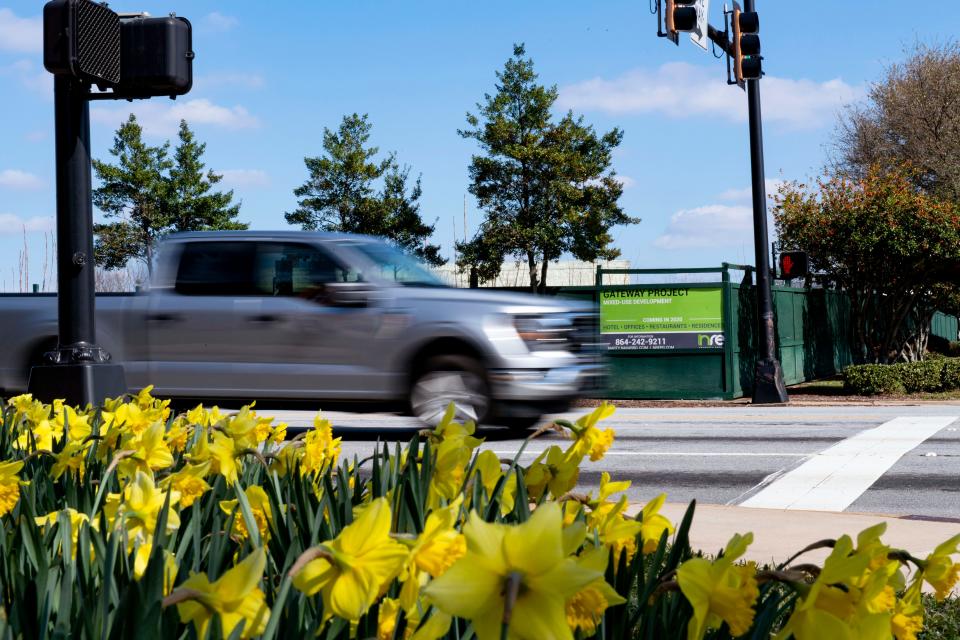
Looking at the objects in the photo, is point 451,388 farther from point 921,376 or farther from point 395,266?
point 921,376

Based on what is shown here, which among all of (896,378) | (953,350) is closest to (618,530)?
(896,378)

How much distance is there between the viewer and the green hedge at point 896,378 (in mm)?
19109

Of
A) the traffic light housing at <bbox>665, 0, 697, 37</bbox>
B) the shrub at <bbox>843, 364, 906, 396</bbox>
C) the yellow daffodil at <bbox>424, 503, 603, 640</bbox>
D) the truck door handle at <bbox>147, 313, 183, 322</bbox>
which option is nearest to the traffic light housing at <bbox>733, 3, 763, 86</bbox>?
the traffic light housing at <bbox>665, 0, 697, 37</bbox>

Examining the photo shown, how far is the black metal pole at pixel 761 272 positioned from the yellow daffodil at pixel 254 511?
15581mm

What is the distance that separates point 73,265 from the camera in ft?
16.4

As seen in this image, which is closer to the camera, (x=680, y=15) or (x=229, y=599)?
(x=229, y=599)

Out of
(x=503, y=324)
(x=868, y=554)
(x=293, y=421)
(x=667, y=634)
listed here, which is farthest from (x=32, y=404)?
(x=293, y=421)

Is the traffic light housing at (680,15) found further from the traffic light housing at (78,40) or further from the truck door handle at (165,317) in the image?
the traffic light housing at (78,40)

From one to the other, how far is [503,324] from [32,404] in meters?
6.50

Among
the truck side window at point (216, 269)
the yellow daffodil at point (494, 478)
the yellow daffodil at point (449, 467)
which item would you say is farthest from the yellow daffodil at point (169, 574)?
the truck side window at point (216, 269)

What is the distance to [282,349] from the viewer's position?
10.5m

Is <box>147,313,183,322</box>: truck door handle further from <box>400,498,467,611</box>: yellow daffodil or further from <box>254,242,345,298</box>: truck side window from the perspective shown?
<box>400,498,467,611</box>: yellow daffodil

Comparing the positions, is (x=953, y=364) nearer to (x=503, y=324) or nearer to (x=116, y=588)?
(x=503, y=324)

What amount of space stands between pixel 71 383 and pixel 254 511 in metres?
2.83
